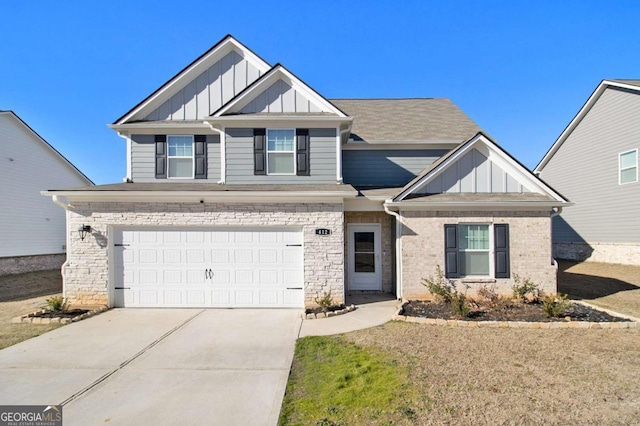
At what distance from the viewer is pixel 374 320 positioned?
26.5ft

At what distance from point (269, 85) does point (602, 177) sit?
1733cm

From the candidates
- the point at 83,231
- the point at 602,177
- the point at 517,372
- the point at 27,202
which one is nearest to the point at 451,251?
the point at 517,372

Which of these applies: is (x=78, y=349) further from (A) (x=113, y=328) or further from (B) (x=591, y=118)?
(B) (x=591, y=118)

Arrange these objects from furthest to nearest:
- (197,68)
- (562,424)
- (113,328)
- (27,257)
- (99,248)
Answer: (27,257), (197,68), (99,248), (113,328), (562,424)

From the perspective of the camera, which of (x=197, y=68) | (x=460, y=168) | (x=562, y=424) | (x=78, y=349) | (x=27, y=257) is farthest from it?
(x=27, y=257)

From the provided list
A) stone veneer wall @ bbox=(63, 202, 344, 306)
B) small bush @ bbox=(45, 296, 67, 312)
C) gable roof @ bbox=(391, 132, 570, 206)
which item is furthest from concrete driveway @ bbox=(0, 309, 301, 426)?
gable roof @ bbox=(391, 132, 570, 206)

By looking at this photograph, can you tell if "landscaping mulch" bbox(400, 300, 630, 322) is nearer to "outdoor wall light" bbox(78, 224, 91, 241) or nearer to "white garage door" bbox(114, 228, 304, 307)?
"white garage door" bbox(114, 228, 304, 307)

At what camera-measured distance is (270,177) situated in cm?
1055

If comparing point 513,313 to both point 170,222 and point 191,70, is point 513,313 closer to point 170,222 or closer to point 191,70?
point 170,222

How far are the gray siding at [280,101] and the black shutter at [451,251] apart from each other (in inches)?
220

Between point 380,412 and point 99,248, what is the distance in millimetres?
8976

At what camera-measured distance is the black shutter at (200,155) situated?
37.3 feet

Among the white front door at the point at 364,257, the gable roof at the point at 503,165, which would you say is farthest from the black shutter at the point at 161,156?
the gable roof at the point at 503,165

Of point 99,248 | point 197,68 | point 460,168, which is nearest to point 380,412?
point 460,168
